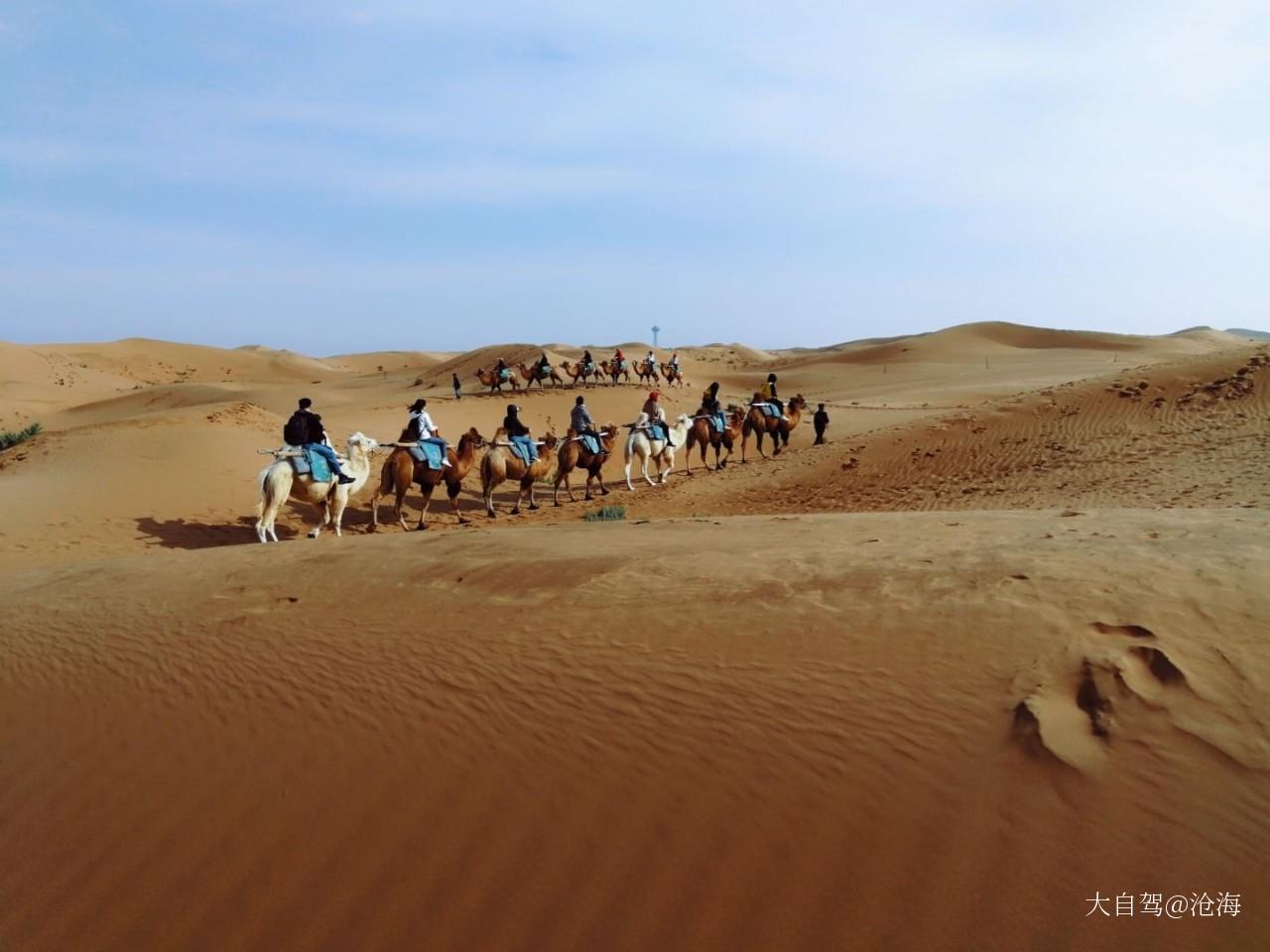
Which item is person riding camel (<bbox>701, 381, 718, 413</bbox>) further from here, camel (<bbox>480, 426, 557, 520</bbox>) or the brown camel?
the brown camel

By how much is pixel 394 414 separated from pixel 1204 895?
28.0 meters

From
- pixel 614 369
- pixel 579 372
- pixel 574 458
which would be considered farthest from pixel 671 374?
pixel 574 458

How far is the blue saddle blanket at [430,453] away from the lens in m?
14.7

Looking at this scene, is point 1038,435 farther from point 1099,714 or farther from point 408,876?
point 408,876

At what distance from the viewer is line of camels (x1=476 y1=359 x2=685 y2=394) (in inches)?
1366

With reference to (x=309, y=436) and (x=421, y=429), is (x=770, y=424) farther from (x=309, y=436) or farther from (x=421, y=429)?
(x=309, y=436)

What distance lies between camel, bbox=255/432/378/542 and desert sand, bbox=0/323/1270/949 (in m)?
4.01

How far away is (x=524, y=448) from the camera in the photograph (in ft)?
55.5

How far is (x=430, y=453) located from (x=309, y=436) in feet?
7.28

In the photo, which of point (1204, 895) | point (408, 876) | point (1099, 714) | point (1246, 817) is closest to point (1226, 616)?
point (1099, 714)

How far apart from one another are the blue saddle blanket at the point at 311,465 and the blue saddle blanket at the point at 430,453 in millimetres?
1845

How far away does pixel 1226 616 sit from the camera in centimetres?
470

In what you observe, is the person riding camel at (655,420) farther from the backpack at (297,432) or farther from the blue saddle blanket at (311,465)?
the backpack at (297,432)

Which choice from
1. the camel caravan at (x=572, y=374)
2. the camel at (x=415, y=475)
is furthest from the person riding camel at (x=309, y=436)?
the camel caravan at (x=572, y=374)
